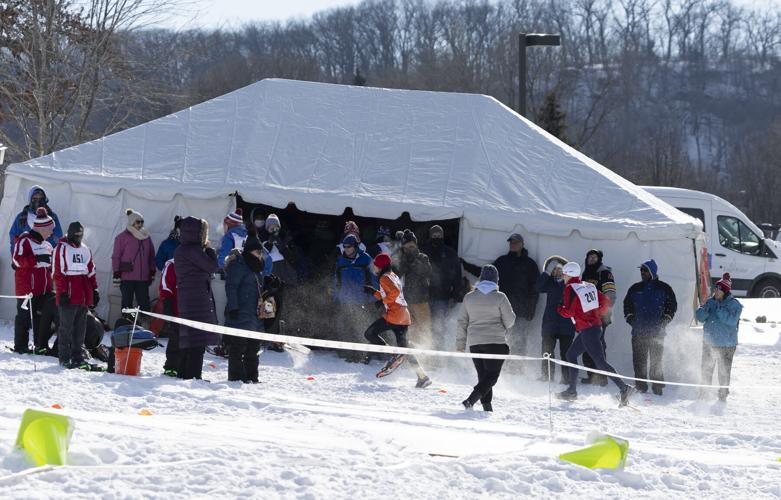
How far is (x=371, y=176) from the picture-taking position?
16.5 meters

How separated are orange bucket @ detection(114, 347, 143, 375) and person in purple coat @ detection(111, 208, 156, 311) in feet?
11.3

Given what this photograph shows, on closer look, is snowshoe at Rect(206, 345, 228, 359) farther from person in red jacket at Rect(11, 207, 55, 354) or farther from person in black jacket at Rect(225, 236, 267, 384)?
person in red jacket at Rect(11, 207, 55, 354)

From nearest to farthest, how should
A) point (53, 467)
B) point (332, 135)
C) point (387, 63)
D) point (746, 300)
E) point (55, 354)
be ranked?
1. point (53, 467)
2. point (55, 354)
3. point (332, 135)
4. point (746, 300)
5. point (387, 63)

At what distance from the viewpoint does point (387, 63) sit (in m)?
114

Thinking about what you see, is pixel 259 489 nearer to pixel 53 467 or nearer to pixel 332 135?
pixel 53 467

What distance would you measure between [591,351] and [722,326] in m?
1.86

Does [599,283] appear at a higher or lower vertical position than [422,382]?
higher

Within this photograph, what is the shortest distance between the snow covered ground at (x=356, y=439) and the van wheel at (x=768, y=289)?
1108 centimetres

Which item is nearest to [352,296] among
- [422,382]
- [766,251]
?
[422,382]

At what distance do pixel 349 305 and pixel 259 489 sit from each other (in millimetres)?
8112

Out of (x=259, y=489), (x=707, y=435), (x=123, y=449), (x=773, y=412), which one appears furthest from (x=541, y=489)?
(x=773, y=412)

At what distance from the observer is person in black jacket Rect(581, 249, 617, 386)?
1423cm

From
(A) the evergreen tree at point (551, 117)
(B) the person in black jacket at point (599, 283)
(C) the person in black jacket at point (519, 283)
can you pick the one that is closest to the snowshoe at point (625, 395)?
(B) the person in black jacket at point (599, 283)

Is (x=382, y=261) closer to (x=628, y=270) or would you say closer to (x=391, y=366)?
(x=391, y=366)
